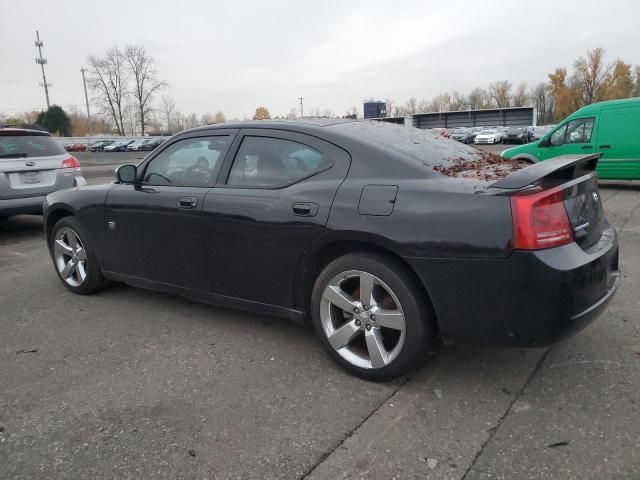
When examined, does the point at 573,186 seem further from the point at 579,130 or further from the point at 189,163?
the point at 579,130

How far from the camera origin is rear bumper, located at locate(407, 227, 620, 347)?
7.98 feet

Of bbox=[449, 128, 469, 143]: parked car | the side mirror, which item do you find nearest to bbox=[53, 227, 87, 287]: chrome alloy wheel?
the side mirror

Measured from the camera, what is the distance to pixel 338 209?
2941mm

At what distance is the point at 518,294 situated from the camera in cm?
247

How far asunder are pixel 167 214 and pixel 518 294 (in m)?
2.49

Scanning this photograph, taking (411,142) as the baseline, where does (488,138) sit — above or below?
below

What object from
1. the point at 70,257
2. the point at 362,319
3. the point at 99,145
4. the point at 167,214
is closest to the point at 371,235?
the point at 362,319

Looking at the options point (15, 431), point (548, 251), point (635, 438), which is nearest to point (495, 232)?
point (548, 251)

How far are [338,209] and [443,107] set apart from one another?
121409 millimetres

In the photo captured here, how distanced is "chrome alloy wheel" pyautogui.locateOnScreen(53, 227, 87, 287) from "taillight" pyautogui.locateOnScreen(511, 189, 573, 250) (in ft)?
12.2

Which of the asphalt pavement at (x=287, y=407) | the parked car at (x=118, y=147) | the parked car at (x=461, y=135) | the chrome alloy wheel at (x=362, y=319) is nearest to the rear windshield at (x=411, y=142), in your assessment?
the chrome alloy wheel at (x=362, y=319)

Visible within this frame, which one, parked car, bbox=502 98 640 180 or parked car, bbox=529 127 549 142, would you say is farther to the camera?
parked car, bbox=529 127 549 142

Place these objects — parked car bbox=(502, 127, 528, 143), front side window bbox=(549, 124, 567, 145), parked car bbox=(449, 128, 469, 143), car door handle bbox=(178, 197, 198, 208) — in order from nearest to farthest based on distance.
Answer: car door handle bbox=(178, 197, 198, 208), front side window bbox=(549, 124, 567, 145), parked car bbox=(502, 127, 528, 143), parked car bbox=(449, 128, 469, 143)

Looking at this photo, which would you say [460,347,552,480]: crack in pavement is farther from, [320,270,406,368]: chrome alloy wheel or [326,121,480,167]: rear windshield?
[326,121,480,167]: rear windshield
